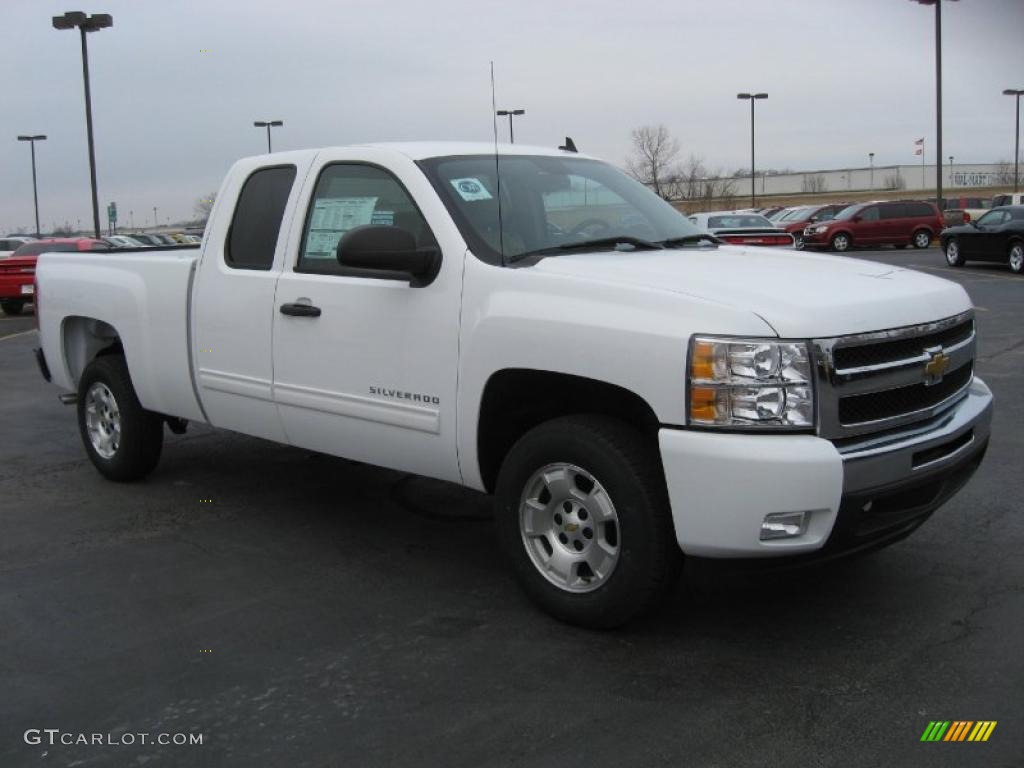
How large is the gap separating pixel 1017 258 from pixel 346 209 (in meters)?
20.7

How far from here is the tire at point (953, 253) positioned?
24.1 m

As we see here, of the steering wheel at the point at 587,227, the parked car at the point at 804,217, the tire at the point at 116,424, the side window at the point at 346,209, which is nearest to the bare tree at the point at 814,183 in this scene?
the parked car at the point at 804,217

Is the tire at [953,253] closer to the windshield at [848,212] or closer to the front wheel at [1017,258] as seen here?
the front wheel at [1017,258]

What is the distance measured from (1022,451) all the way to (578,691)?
4.37 m

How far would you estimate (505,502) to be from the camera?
426 centimetres

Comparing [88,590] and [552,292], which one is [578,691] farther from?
[88,590]

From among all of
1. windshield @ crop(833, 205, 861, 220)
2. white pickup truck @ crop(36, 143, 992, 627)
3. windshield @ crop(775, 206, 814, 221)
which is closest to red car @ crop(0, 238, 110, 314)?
white pickup truck @ crop(36, 143, 992, 627)

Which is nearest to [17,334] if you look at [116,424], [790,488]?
[116,424]

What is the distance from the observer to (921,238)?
34.3 metres

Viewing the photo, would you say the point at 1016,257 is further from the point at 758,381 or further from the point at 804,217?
the point at 758,381

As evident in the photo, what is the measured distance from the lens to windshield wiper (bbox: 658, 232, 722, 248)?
501 cm

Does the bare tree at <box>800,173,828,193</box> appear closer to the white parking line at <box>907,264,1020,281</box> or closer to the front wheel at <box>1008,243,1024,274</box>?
the white parking line at <box>907,264,1020,281</box>

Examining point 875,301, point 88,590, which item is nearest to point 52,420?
point 88,590

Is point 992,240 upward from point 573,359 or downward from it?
upward
